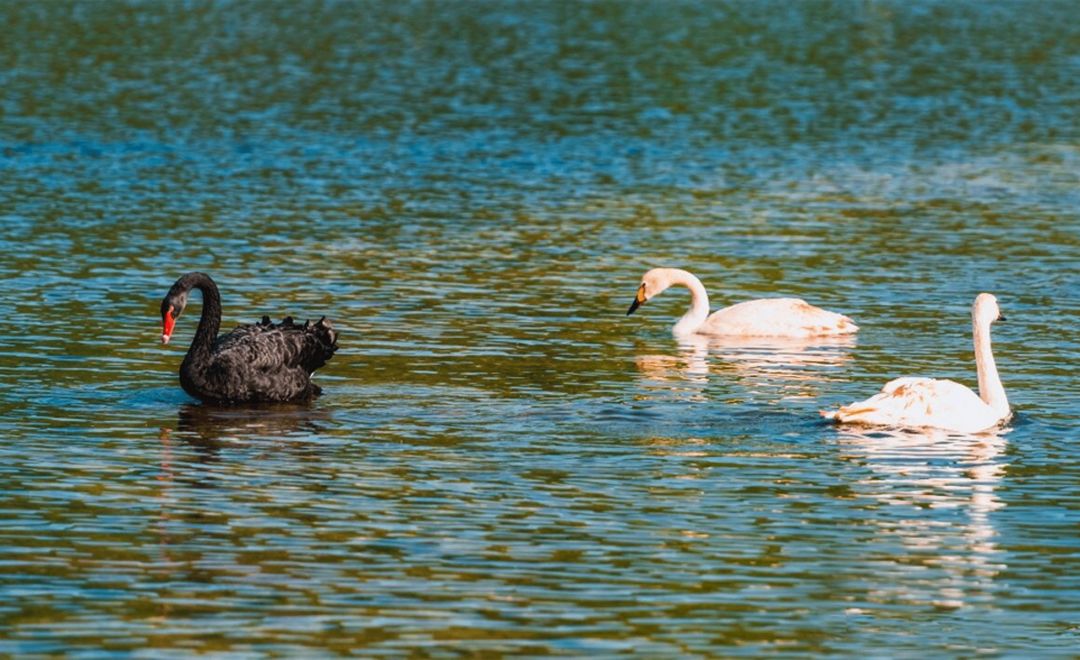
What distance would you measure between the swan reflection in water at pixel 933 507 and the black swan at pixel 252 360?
5520mm

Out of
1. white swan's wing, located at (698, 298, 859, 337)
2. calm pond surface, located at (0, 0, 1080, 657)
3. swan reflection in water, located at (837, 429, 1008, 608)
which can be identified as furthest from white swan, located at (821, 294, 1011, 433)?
white swan's wing, located at (698, 298, 859, 337)

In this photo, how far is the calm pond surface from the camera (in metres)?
14.5

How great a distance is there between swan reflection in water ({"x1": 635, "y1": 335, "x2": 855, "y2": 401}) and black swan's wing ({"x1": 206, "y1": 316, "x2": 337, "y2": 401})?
3.59m

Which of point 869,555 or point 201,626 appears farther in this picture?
point 869,555

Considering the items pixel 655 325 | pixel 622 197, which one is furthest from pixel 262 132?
→ pixel 655 325

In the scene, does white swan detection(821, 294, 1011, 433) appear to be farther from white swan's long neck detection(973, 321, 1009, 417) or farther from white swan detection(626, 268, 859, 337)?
white swan detection(626, 268, 859, 337)

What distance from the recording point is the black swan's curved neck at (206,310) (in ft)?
73.2

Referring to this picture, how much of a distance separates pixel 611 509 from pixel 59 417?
6192 mm

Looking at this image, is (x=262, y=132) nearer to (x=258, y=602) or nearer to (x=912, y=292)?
(x=912, y=292)

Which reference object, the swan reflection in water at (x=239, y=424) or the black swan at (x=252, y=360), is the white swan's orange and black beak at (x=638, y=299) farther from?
the swan reflection in water at (x=239, y=424)

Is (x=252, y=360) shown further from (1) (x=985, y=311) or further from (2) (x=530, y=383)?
(1) (x=985, y=311)

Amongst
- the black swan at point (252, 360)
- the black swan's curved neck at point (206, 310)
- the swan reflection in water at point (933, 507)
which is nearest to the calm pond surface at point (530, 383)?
the swan reflection in water at point (933, 507)

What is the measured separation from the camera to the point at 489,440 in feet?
65.3

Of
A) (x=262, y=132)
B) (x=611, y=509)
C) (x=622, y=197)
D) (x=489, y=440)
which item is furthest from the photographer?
(x=262, y=132)
